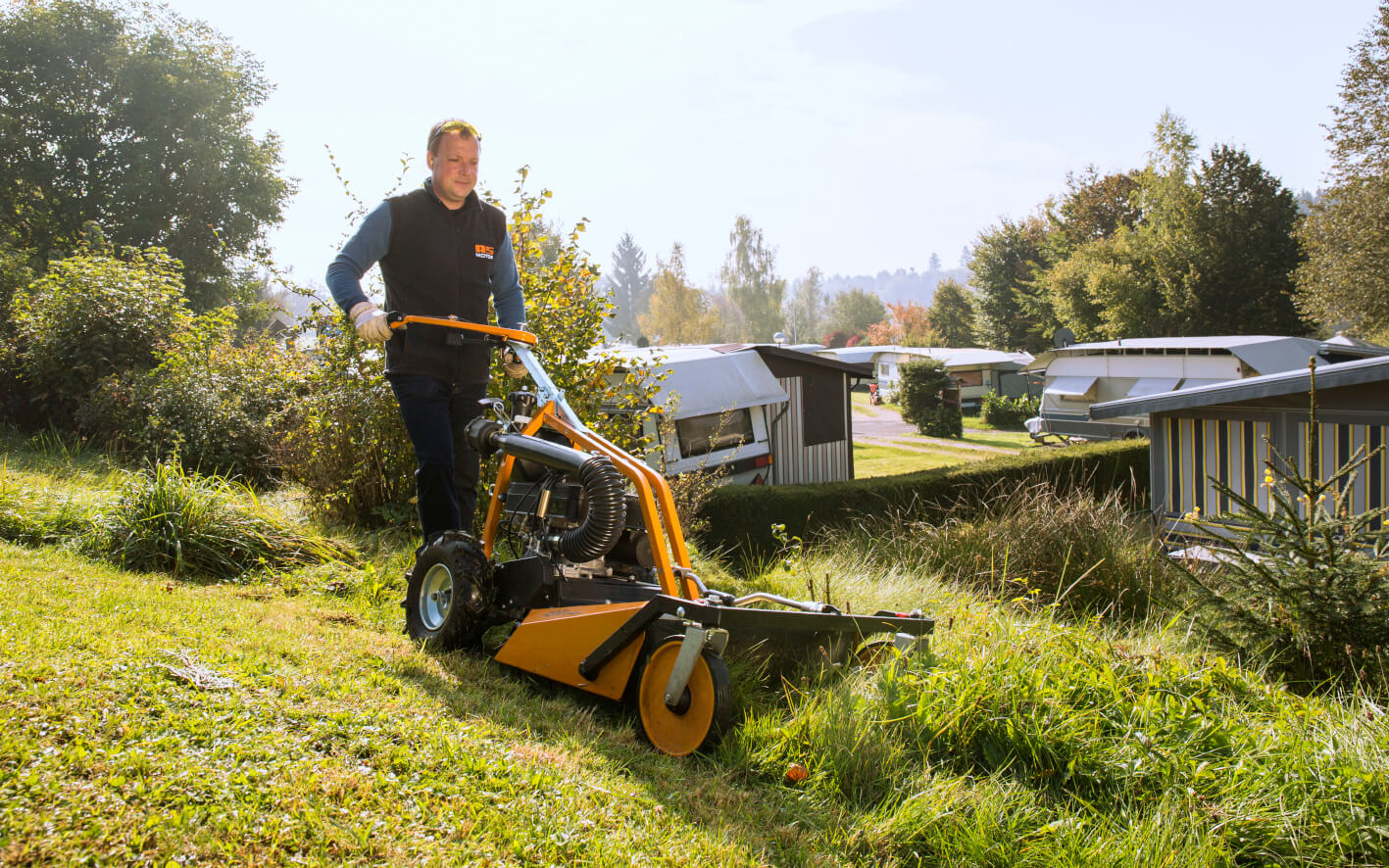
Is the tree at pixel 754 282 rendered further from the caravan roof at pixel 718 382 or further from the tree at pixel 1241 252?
the caravan roof at pixel 718 382

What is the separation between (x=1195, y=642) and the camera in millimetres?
5215

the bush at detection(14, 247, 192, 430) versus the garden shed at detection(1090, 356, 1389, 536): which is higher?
the bush at detection(14, 247, 192, 430)

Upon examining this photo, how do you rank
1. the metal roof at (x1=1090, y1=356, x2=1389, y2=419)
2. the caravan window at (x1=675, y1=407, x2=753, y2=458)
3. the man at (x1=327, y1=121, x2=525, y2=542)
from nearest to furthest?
the man at (x1=327, y1=121, x2=525, y2=542) → the metal roof at (x1=1090, y1=356, x2=1389, y2=419) → the caravan window at (x1=675, y1=407, x2=753, y2=458)

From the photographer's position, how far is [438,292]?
4.40m

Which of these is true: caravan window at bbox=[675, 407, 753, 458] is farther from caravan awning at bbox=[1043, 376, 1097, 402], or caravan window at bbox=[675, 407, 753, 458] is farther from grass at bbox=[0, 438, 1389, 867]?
caravan awning at bbox=[1043, 376, 1097, 402]

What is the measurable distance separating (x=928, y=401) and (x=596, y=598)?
3059 cm

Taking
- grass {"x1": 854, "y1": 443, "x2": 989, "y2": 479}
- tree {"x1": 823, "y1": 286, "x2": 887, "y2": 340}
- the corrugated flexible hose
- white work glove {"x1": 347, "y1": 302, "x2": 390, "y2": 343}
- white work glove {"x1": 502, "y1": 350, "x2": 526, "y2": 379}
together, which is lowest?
grass {"x1": 854, "y1": 443, "x2": 989, "y2": 479}

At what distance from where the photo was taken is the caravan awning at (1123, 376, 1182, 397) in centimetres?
2375

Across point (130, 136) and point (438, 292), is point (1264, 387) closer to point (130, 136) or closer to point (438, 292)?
point (438, 292)

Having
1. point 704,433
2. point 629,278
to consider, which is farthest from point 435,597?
point 629,278

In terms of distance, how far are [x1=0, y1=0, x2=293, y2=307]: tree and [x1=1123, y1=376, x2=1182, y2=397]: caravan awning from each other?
28340 millimetres

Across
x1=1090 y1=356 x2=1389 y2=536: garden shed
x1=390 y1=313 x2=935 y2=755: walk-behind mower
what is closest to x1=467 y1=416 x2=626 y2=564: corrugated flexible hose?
x1=390 y1=313 x2=935 y2=755: walk-behind mower

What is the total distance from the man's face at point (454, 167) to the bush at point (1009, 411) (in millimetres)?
34238

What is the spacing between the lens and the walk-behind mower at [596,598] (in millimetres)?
3096
